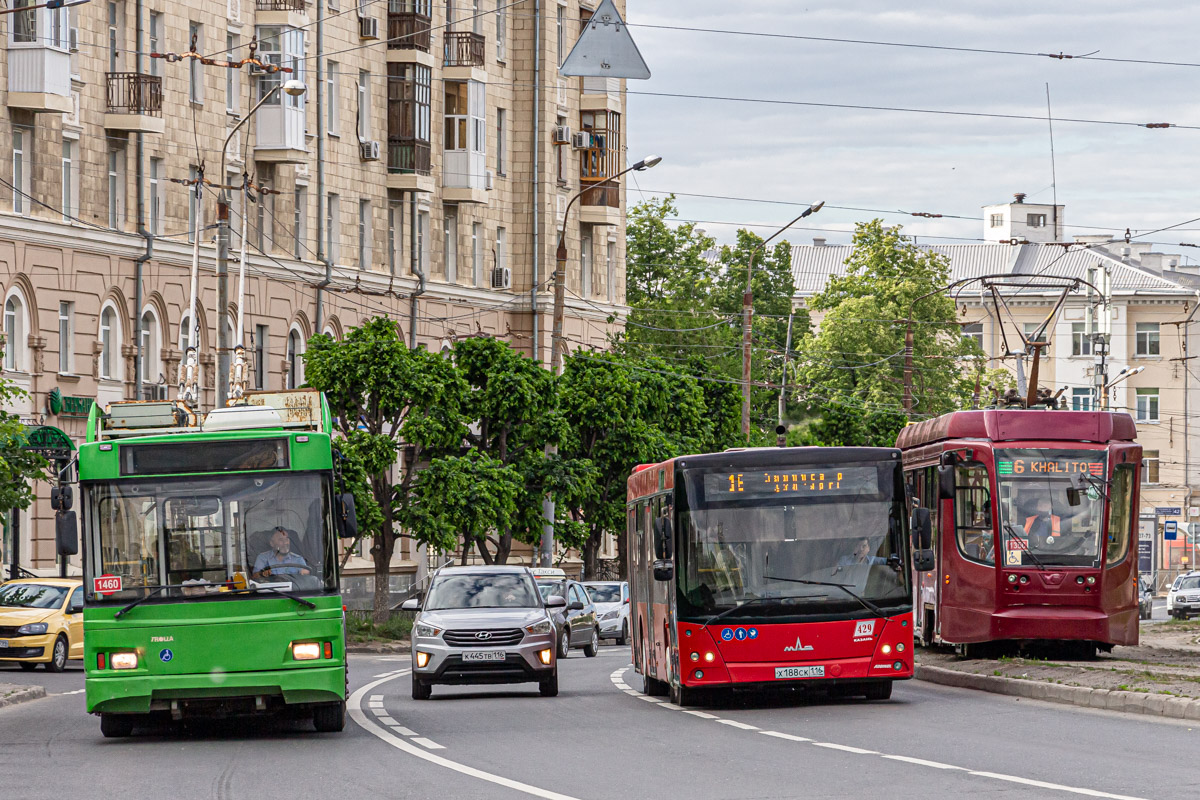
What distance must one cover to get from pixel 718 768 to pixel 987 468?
39.0 ft

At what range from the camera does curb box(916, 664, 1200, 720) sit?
61.7 feet

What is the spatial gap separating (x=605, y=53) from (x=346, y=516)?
72.7 ft

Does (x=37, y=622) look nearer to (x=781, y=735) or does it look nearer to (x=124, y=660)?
(x=124, y=660)

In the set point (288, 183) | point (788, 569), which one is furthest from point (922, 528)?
point (288, 183)

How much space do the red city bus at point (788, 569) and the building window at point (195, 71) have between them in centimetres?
2983

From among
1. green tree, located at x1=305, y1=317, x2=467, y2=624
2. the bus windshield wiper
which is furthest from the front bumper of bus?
green tree, located at x1=305, y1=317, x2=467, y2=624

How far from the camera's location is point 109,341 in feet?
149

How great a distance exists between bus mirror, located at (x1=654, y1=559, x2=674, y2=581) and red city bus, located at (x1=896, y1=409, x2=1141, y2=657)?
5.51 meters

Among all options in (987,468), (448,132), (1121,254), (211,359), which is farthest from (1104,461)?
(1121,254)

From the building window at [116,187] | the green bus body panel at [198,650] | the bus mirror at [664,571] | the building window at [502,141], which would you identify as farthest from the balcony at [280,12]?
the green bus body panel at [198,650]

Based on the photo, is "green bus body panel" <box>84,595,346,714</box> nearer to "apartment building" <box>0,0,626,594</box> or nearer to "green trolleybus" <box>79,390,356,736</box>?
"green trolleybus" <box>79,390,356,736</box>

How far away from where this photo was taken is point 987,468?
85.5 feet

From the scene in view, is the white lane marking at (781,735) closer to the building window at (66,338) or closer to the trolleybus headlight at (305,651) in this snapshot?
the trolleybus headlight at (305,651)

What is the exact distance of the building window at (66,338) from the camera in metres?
43.5
